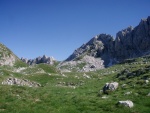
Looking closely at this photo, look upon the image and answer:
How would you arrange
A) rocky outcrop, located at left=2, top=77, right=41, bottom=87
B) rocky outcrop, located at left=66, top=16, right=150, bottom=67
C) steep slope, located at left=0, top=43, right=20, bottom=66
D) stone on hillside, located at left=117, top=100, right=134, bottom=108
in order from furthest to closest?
rocky outcrop, located at left=66, top=16, right=150, bottom=67 → steep slope, located at left=0, top=43, right=20, bottom=66 → rocky outcrop, located at left=2, top=77, right=41, bottom=87 → stone on hillside, located at left=117, top=100, right=134, bottom=108

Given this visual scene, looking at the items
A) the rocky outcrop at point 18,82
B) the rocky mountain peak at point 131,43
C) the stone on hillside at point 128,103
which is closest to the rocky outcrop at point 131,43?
the rocky mountain peak at point 131,43

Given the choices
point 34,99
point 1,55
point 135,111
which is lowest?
point 135,111

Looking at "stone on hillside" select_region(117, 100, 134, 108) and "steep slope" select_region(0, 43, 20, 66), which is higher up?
"steep slope" select_region(0, 43, 20, 66)

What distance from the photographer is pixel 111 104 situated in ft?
95.7

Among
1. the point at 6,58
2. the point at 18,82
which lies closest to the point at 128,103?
→ the point at 18,82

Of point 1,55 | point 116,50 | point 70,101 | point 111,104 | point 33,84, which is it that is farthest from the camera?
point 116,50

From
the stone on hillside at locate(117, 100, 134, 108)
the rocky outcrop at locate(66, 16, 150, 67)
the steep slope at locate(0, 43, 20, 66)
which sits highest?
the rocky outcrop at locate(66, 16, 150, 67)

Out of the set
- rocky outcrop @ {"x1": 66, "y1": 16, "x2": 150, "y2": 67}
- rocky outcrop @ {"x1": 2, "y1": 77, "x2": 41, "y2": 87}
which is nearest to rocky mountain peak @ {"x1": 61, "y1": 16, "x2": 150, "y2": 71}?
rocky outcrop @ {"x1": 66, "y1": 16, "x2": 150, "y2": 67}

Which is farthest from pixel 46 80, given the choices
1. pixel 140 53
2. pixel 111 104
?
pixel 140 53

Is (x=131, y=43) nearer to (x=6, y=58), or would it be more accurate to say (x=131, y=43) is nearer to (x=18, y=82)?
(x=6, y=58)

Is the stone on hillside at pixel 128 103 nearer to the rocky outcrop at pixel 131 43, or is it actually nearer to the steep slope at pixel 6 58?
the steep slope at pixel 6 58

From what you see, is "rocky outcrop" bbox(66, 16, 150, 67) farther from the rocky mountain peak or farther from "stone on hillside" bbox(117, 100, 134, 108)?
"stone on hillside" bbox(117, 100, 134, 108)

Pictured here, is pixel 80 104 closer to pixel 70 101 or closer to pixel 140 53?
pixel 70 101

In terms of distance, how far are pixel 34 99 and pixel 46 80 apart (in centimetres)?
3582
